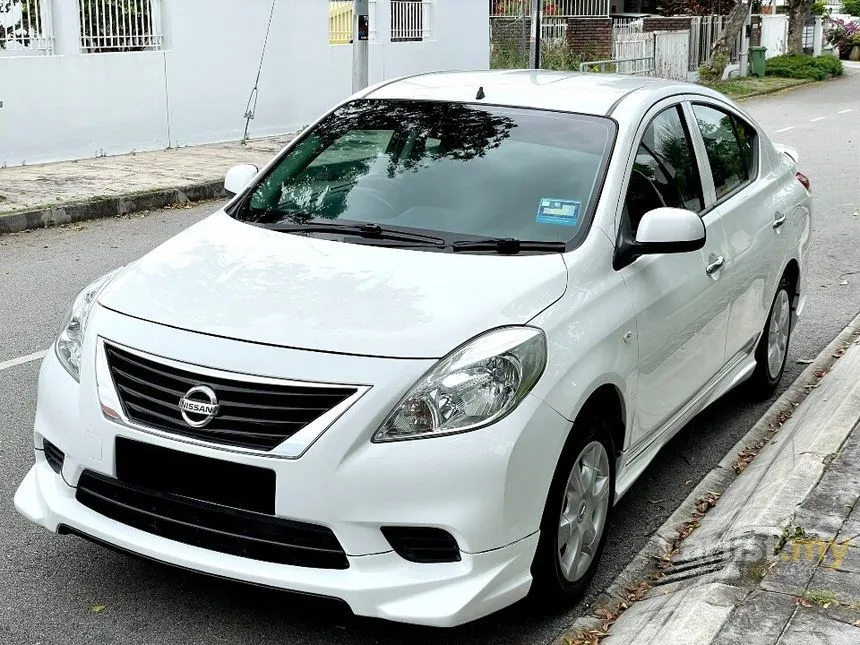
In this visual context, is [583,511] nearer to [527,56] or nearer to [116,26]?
[116,26]

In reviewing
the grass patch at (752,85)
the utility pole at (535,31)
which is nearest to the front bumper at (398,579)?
the utility pole at (535,31)

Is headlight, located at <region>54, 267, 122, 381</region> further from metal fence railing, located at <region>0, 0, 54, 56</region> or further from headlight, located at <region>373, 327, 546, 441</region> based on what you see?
metal fence railing, located at <region>0, 0, 54, 56</region>

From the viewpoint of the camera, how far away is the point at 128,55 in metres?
15.3

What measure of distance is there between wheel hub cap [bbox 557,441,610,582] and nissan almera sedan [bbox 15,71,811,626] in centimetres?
1

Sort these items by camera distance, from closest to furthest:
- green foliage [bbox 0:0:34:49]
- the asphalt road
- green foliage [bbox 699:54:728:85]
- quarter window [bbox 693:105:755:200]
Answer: the asphalt road
quarter window [bbox 693:105:755:200]
green foliage [bbox 0:0:34:49]
green foliage [bbox 699:54:728:85]

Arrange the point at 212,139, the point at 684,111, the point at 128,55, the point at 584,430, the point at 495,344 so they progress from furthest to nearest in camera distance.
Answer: the point at 212,139, the point at 128,55, the point at 684,111, the point at 584,430, the point at 495,344

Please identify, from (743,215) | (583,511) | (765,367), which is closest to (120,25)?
(765,367)

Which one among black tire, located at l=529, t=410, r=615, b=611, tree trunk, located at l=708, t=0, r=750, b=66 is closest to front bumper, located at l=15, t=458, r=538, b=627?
black tire, located at l=529, t=410, r=615, b=611

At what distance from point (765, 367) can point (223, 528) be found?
11.9 ft

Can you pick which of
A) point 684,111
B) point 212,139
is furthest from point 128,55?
point 684,111

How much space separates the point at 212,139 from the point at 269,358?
552 inches

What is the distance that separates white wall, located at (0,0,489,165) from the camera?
14.1 meters

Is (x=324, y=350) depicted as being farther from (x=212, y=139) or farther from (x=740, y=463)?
(x=212, y=139)

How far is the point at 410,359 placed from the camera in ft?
11.1
